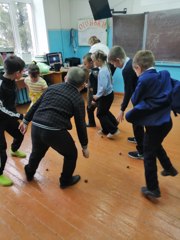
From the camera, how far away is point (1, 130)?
1911mm

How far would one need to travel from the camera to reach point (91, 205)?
5.72 feet

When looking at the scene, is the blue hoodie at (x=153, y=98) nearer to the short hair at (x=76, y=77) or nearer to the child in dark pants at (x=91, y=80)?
the short hair at (x=76, y=77)

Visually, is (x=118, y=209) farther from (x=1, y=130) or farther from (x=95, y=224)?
(x=1, y=130)

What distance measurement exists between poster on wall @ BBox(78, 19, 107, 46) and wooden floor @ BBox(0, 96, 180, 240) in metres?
3.54

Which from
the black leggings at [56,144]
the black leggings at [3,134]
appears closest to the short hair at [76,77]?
the black leggings at [56,144]

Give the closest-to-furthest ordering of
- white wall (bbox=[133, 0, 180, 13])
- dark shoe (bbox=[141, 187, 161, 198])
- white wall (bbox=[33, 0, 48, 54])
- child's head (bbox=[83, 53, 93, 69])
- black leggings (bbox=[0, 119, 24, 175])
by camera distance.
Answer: dark shoe (bbox=[141, 187, 161, 198]), black leggings (bbox=[0, 119, 24, 175]), child's head (bbox=[83, 53, 93, 69]), white wall (bbox=[133, 0, 180, 13]), white wall (bbox=[33, 0, 48, 54])

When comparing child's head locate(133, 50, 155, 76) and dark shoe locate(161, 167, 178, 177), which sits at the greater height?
child's head locate(133, 50, 155, 76)

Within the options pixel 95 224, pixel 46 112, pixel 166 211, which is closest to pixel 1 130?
pixel 46 112

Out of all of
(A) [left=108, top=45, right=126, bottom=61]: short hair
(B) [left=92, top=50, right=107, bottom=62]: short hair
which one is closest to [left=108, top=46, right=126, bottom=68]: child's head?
(A) [left=108, top=45, right=126, bottom=61]: short hair

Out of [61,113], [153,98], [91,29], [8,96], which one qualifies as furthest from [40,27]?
[153,98]

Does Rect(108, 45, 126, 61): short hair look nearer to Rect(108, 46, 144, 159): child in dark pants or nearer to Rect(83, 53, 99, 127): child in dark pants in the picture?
Rect(108, 46, 144, 159): child in dark pants

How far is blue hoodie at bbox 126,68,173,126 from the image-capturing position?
1429 millimetres

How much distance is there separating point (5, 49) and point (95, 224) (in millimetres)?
3825

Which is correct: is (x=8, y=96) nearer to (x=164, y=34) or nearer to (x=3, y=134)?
(x=3, y=134)
